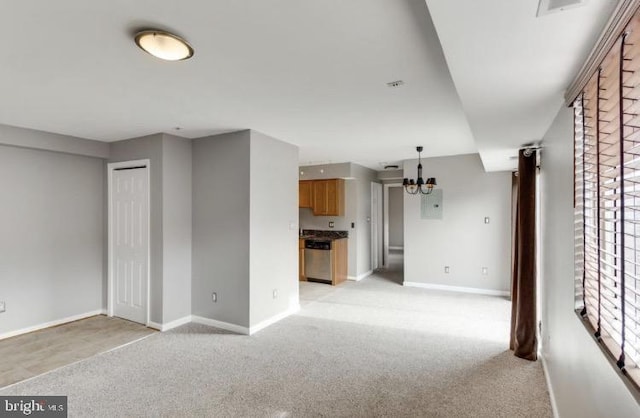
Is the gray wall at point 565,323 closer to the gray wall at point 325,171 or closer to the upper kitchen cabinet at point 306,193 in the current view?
the gray wall at point 325,171

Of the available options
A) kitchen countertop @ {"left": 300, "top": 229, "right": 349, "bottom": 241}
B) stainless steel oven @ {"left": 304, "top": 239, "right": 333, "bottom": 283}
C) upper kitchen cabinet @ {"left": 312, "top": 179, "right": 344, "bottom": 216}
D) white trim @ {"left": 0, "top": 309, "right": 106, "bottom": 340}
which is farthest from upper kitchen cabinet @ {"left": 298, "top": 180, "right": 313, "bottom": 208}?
white trim @ {"left": 0, "top": 309, "right": 106, "bottom": 340}

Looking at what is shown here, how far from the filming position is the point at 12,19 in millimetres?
1612

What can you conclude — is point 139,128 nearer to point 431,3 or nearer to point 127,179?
point 127,179

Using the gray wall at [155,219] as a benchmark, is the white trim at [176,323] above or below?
below

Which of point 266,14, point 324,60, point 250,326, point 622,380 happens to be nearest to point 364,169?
point 250,326

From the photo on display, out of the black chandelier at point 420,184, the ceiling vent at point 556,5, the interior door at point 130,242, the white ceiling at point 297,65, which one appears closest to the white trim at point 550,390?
the white ceiling at point 297,65

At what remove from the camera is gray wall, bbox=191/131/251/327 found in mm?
3846

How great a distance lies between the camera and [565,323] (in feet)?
6.89

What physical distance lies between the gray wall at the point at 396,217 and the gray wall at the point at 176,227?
8.65 metres

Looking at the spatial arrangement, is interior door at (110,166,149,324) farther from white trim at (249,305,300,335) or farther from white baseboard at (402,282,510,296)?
white baseboard at (402,282,510,296)

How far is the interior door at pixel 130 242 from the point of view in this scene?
163 inches

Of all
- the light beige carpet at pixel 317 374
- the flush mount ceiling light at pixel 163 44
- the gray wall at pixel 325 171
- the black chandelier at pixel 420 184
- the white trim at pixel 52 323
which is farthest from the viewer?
the gray wall at pixel 325 171

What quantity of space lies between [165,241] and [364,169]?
4.42 m

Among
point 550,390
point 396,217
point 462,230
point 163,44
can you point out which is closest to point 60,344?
point 163,44
